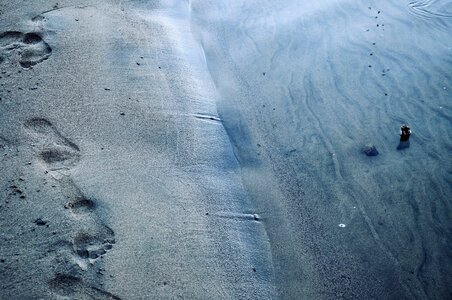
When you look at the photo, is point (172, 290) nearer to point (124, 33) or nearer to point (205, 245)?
point (205, 245)

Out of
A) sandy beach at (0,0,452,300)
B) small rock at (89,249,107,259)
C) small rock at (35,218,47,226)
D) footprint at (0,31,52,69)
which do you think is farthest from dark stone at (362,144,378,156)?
footprint at (0,31,52,69)

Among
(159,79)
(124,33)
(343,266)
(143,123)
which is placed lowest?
(343,266)

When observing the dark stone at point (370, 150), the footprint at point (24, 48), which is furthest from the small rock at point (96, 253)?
the dark stone at point (370, 150)

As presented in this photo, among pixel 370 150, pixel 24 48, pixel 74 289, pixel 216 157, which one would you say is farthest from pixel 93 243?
pixel 370 150

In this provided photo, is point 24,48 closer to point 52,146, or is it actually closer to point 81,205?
point 52,146

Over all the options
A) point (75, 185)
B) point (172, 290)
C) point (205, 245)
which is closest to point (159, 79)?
point (75, 185)

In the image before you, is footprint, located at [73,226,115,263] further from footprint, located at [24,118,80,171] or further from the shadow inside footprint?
footprint, located at [24,118,80,171]
